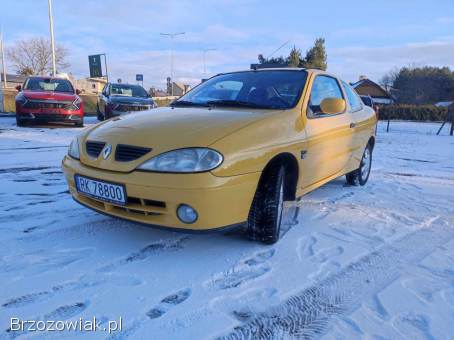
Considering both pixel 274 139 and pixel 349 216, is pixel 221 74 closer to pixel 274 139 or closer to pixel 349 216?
pixel 274 139

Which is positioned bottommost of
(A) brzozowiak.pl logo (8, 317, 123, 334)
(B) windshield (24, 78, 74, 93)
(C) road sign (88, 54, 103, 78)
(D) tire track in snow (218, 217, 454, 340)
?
(D) tire track in snow (218, 217, 454, 340)

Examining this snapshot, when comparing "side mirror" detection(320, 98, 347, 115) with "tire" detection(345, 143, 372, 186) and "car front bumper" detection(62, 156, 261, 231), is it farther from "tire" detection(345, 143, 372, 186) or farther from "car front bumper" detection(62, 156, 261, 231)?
"tire" detection(345, 143, 372, 186)

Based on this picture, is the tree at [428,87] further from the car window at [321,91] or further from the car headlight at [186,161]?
the car headlight at [186,161]

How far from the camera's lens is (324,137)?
12.8 feet

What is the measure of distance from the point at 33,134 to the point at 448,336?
9.93 metres

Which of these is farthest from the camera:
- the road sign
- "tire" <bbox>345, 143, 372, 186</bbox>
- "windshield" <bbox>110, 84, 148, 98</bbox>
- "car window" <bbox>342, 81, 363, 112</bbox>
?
the road sign

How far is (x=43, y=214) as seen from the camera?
372 cm

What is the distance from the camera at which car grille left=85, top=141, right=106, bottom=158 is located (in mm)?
3047

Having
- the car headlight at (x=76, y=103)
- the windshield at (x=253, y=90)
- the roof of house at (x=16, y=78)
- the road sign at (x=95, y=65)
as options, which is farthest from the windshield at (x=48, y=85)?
the roof of house at (x=16, y=78)

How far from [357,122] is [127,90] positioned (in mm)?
10429

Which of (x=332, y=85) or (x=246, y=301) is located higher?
(x=332, y=85)

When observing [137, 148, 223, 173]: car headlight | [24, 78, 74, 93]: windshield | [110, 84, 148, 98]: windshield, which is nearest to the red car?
[24, 78, 74, 93]: windshield

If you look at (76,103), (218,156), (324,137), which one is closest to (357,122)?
(324,137)

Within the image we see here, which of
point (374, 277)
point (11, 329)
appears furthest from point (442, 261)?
point (11, 329)
